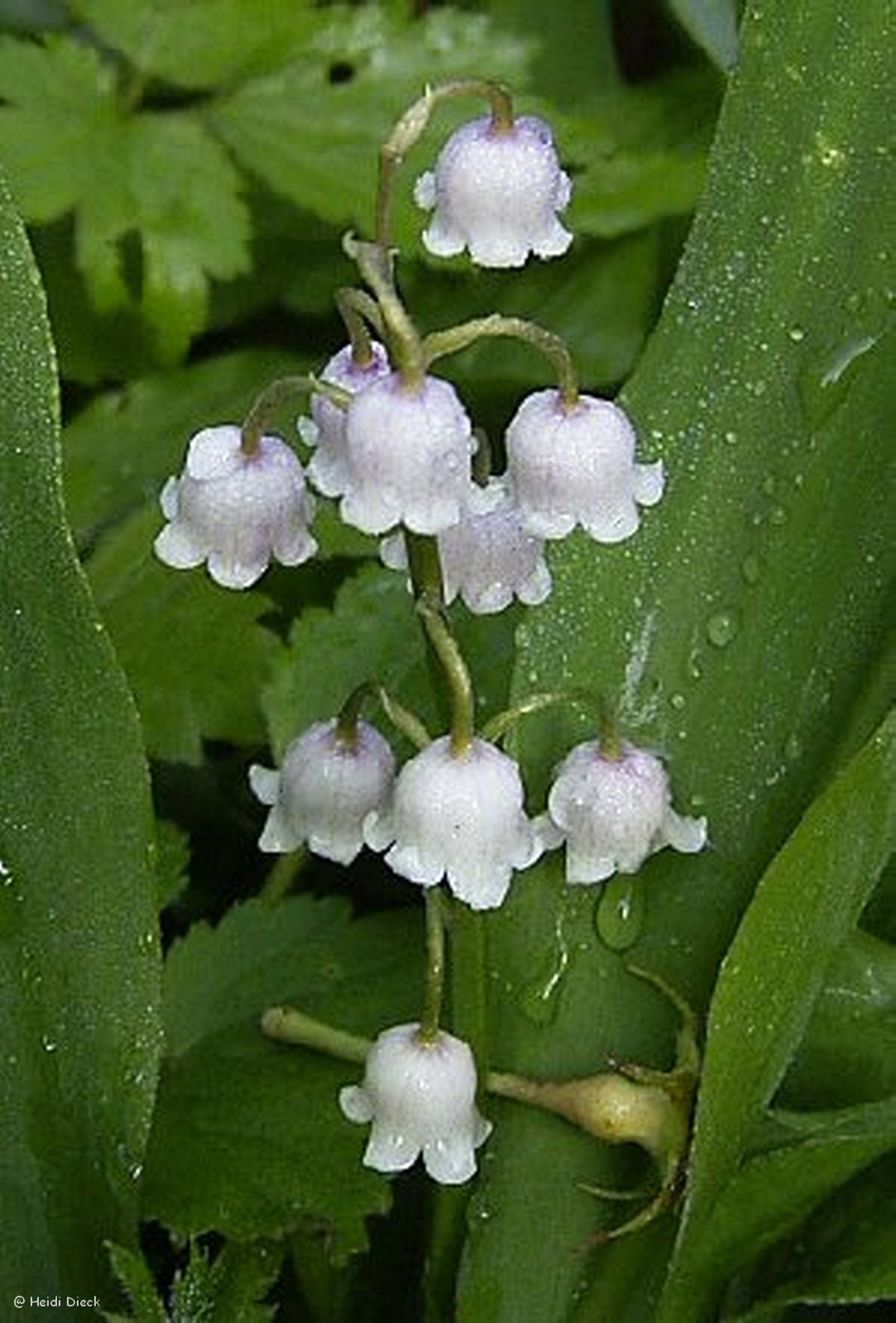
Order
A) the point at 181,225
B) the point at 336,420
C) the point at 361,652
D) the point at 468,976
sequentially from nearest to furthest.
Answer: the point at 336,420 < the point at 468,976 < the point at 361,652 < the point at 181,225

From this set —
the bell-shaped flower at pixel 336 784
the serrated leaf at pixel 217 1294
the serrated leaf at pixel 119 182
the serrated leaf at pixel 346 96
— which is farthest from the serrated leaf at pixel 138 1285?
the serrated leaf at pixel 346 96

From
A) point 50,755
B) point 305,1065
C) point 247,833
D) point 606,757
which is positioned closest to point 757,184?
point 606,757

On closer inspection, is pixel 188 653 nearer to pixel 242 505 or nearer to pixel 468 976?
pixel 468 976

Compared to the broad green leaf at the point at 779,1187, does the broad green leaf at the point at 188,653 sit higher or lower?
lower

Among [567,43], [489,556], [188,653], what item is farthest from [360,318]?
[567,43]

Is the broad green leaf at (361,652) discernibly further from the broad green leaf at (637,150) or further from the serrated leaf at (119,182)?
the broad green leaf at (637,150)
